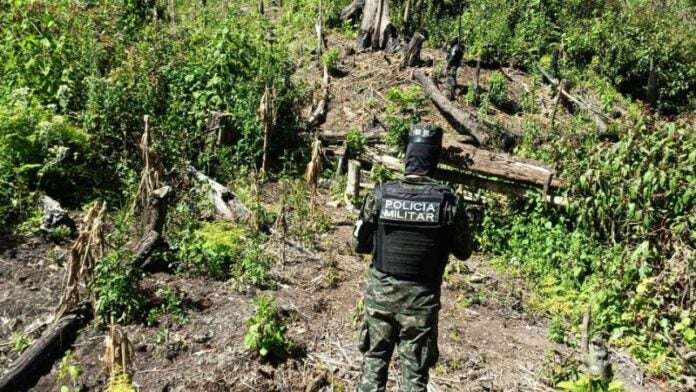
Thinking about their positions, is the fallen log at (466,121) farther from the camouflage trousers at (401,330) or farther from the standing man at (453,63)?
the camouflage trousers at (401,330)

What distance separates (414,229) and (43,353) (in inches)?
137

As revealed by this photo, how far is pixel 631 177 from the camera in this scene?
7.12 m

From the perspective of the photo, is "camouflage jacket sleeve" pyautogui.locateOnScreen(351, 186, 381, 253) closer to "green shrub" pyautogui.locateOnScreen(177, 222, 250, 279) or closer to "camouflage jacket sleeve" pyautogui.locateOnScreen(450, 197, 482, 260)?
"camouflage jacket sleeve" pyautogui.locateOnScreen(450, 197, 482, 260)

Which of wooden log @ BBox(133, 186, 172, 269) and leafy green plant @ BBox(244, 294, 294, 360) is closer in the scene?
leafy green plant @ BBox(244, 294, 294, 360)

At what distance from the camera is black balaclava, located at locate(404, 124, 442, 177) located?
→ 4203 mm

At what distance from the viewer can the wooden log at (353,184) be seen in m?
9.31

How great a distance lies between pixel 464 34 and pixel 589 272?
10555 millimetres

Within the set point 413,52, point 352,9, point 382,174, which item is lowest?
point 382,174

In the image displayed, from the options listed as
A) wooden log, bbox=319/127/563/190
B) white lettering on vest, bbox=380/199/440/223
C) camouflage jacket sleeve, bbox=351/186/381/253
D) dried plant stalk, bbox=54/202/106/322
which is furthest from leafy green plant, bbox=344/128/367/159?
white lettering on vest, bbox=380/199/440/223

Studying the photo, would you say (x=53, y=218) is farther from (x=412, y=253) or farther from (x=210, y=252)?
(x=412, y=253)

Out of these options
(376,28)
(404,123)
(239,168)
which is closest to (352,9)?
(376,28)

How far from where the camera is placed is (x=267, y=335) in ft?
17.2

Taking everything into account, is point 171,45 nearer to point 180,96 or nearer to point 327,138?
point 180,96

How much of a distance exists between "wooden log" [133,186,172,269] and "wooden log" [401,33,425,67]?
9451 mm
